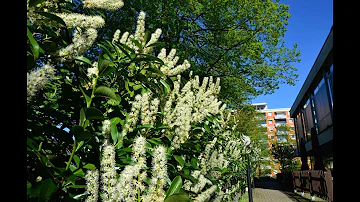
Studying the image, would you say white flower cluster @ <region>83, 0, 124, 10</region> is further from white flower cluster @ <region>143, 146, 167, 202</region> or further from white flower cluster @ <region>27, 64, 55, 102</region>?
white flower cluster @ <region>143, 146, 167, 202</region>

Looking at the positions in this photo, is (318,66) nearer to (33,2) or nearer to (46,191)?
(33,2)

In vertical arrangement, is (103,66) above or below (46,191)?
above

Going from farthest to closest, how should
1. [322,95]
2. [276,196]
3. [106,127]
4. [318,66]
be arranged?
[322,95], [276,196], [318,66], [106,127]

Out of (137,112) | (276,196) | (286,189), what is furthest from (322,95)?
(137,112)

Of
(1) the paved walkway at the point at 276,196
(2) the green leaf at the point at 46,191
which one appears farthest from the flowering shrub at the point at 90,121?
(1) the paved walkway at the point at 276,196

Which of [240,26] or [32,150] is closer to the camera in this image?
[32,150]

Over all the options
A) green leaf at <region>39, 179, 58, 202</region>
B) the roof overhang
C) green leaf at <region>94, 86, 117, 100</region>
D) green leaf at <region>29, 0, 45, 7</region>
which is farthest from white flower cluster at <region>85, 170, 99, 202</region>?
the roof overhang

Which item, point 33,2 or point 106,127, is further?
point 106,127

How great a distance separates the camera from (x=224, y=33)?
11188 millimetres

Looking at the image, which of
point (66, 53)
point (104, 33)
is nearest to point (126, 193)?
point (66, 53)

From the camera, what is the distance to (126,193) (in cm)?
100
